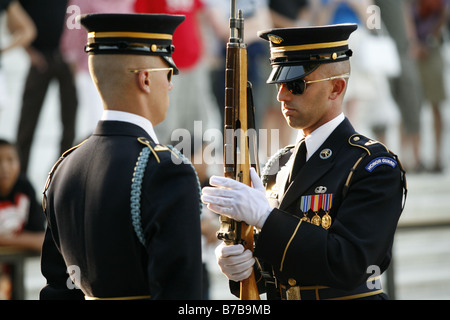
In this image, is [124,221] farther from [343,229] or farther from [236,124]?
[343,229]

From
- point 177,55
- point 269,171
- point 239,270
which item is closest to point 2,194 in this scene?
point 177,55

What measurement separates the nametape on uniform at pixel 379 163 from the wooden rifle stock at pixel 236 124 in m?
0.52

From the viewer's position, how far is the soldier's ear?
9.80 ft

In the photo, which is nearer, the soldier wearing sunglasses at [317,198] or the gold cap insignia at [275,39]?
the soldier wearing sunglasses at [317,198]

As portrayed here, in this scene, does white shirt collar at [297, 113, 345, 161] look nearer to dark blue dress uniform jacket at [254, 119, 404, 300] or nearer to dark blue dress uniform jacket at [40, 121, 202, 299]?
dark blue dress uniform jacket at [254, 119, 404, 300]

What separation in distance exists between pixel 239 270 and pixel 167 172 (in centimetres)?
63

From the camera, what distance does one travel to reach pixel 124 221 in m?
2.86

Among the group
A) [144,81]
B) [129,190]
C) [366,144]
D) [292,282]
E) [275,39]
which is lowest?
[292,282]

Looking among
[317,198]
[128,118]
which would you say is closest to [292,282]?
[317,198]

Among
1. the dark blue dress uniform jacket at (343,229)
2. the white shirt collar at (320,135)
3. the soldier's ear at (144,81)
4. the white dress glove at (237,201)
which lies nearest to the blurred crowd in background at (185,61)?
the white shirt collar at (320,135)

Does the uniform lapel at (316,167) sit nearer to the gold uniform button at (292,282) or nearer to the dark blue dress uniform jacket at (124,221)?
the gold uniform button at (292,282)

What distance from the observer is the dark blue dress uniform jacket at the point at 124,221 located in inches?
110

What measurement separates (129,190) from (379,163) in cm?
106

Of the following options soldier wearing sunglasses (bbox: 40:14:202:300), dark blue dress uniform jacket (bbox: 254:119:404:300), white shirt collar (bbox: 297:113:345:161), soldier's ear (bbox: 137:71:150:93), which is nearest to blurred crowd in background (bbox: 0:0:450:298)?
white shirt collar (bbox: 297:113:345:161)
